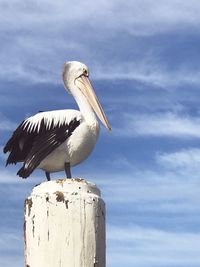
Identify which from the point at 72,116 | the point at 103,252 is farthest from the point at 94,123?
the point at 103,252

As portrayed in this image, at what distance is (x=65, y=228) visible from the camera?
320 centimetres

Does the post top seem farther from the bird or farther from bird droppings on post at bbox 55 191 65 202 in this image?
the bird

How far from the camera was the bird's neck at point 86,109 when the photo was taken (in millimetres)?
5891

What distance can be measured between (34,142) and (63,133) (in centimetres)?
34

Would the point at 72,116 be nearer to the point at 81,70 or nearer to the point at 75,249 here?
the point at 81,70

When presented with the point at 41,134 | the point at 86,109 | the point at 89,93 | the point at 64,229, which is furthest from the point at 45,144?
the point at 64,229

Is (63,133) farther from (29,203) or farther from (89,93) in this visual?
(29,203)

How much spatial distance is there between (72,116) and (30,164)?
1072mm

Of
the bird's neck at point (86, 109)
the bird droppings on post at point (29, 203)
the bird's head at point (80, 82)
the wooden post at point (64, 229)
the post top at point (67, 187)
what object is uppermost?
the bird's head at point (80, 82)

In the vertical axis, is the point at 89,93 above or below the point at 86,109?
above

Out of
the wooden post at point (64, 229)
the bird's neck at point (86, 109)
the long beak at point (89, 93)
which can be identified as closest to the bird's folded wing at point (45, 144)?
the bird's neck at point (86, 109)

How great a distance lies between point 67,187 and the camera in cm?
337

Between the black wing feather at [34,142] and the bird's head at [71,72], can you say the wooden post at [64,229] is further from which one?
the bird's head at [71,72]

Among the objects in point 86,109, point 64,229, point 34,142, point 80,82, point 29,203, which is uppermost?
point 80,82
